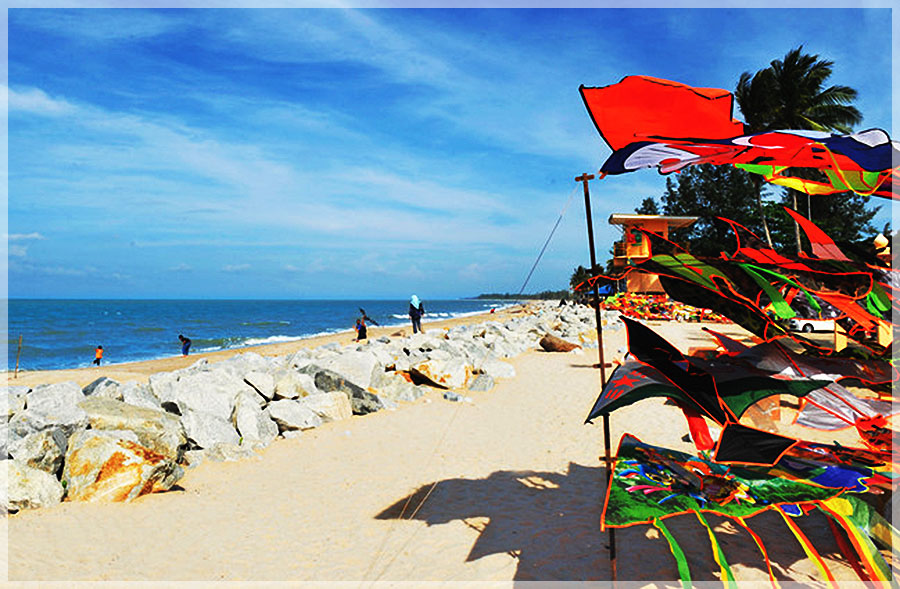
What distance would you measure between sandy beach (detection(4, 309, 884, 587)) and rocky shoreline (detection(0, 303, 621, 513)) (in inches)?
8.7

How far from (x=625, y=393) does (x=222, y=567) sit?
328 cm

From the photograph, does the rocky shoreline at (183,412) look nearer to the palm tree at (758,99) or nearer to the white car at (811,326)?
the white car at (811,326)

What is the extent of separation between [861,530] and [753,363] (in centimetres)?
120

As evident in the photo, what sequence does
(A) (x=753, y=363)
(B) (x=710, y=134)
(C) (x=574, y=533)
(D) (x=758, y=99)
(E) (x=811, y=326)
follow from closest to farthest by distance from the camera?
(B) (x=710, y=134), (A) (x=753, y=363), (C) (x=574, y=533), (E) (x=811, y=326), (D) (x=758, y=99)

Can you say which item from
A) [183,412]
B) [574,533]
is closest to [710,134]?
[574,533]

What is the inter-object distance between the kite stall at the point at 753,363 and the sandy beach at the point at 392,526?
1.66ft

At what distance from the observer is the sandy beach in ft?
12.2

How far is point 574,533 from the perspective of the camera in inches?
168

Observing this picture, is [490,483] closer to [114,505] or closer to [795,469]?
[795,469]

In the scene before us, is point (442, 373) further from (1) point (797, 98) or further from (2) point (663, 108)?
(1) point (797, 98)

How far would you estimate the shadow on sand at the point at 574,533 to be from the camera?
3.69m

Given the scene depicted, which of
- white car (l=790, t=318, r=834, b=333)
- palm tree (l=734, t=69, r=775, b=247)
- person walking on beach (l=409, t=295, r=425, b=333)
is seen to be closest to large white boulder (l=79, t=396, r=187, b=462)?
person walking on beach (l=409, t=295, r=425, b=333)

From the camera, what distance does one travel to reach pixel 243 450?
20.8ft

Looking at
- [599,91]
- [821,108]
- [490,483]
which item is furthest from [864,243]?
[821,108]
